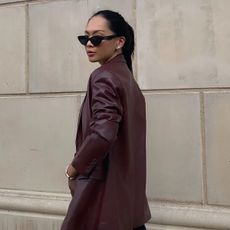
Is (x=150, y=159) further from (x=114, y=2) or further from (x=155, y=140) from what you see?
(x=114, y=2)

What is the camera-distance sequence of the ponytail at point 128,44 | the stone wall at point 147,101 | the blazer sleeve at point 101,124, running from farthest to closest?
the stone wall at point 147,101, the ponytail at point 128,44, the blazer sleeve at point 101,124

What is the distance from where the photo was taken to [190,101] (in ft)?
15.1

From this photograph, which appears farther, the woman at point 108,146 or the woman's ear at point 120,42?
the woman's ear at point 120,42

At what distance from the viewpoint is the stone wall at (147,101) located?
4492 millimetres

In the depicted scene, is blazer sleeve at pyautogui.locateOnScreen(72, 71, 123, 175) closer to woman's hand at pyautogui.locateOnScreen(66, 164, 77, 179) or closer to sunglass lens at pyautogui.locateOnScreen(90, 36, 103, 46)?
woman's hand at pyautogui.locateOnScreen(66, 164, 77, 179)

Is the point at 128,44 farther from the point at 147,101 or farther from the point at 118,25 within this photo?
the point at 147,101

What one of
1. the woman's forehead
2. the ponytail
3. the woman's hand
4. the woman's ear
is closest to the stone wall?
the ponytail

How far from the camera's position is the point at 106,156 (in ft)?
10.4

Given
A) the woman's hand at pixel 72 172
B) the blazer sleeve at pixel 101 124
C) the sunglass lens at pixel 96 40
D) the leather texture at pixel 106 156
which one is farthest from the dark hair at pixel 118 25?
the woman's hand at pixel 72 172

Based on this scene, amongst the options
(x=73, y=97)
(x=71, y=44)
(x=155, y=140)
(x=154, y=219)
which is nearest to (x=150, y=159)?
(x=155, y=140)

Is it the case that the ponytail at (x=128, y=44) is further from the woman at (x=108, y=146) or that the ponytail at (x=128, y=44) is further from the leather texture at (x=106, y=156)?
the leather texture at (x=106, y=156)

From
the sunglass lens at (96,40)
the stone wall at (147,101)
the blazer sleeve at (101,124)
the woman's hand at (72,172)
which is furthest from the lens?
the stone wall at (147,101)

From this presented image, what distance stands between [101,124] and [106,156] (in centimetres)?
26

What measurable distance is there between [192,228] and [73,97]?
1719mm
